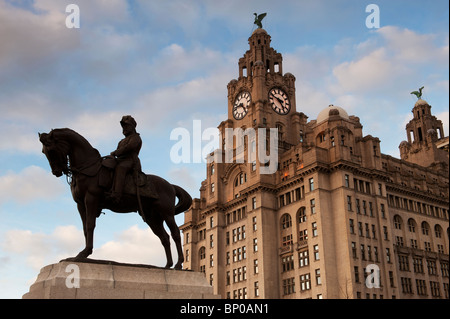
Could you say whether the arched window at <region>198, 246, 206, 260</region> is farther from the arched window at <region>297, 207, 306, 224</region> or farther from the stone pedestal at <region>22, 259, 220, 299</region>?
the stone pedestal at <region>22, 259, 220, 299</region>

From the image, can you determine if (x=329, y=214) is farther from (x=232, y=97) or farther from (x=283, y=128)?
(x=232, y=97)

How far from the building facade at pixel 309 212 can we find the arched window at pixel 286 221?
0.17 metres

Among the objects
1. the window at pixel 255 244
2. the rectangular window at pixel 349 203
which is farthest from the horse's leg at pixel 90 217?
the window at pixel 255 244

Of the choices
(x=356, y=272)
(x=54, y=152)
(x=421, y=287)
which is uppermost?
(x=356, y=272)

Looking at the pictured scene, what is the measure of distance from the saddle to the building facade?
5890 cm

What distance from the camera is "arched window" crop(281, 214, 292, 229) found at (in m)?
85.4

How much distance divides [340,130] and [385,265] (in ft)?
74.9

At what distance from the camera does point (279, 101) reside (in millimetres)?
103375

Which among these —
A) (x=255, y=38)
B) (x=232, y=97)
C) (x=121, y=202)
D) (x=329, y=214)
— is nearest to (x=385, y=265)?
(x=329, y=214)

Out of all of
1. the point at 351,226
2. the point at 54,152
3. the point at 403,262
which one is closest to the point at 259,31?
the point at 351,226

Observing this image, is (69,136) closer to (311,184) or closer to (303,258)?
(303,258)

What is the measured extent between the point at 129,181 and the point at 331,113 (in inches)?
3041

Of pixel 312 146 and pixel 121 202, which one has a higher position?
pixel 312 146
